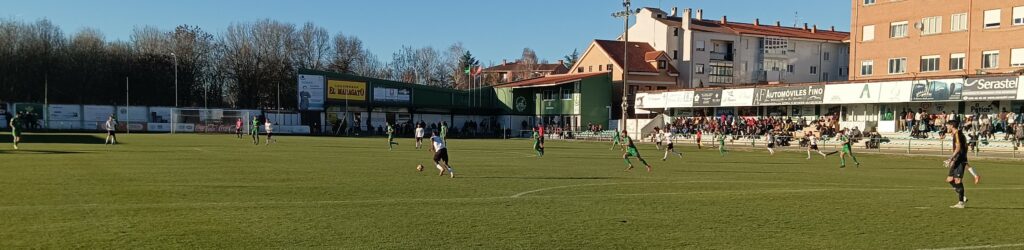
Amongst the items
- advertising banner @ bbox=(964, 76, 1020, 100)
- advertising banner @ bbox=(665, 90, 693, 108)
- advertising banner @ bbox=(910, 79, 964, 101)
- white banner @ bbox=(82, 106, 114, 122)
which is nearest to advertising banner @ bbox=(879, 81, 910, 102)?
advertising banner @ bbox=(910, 79, 964, 101)

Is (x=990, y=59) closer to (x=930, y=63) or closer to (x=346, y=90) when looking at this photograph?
(x=930, y=63)

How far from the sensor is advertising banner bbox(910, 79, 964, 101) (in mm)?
41188

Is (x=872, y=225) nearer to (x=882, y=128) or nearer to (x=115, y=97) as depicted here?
(x=882, y=128)

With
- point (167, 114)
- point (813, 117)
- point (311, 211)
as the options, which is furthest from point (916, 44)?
point (167, 114)

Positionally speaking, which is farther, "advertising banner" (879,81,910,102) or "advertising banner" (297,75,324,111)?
"advertising banner" (297,75,324,111)

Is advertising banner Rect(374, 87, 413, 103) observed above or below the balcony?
below

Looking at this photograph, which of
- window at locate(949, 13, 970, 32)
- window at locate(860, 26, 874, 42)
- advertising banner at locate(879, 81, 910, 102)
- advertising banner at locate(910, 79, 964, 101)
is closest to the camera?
advertising banner at locate(910, 79, 964, 101)

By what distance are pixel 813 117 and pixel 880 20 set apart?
10.2 metres

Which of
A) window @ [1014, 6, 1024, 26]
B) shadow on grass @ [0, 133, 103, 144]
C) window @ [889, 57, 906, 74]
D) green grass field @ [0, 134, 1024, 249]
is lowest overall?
shadow on grass @ [0, 133, 103, 144]

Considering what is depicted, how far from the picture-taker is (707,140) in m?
52.2

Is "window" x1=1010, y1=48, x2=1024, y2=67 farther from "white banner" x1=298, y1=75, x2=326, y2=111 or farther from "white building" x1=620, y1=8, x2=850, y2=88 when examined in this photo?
"white banner" x1=298, y1=75, x2=326, y2=111

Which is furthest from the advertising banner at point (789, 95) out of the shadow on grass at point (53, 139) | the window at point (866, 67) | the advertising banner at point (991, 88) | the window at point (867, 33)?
the shadow on grass at point (53, 139)

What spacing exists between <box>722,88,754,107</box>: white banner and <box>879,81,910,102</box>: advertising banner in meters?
10.1

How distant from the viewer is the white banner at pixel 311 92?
67062 mm
